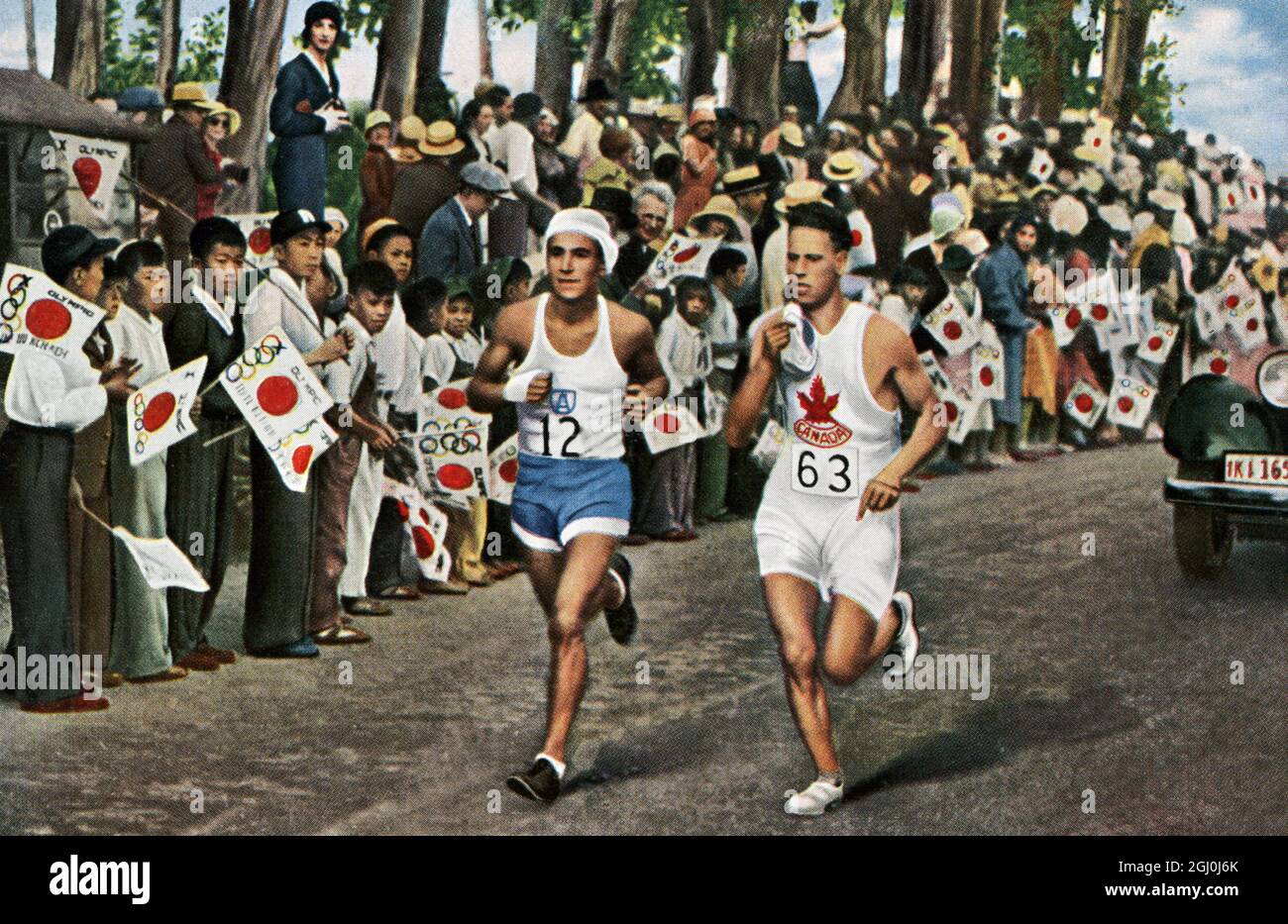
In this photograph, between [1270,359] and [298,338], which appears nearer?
[298,338]

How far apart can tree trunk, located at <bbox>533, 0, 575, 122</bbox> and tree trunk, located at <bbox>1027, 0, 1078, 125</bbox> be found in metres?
2.43

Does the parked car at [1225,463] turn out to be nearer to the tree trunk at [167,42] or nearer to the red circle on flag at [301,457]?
the red circle on flag at [301,457]

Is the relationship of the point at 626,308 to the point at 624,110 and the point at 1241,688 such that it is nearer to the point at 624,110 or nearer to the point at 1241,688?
the point at 624,110

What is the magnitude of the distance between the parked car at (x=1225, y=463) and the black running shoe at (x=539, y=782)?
3.11 metres

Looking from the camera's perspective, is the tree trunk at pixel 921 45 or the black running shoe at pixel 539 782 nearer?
the black running shoe at pixel 539 782

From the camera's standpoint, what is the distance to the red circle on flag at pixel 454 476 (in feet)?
29.6

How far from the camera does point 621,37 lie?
367 inches

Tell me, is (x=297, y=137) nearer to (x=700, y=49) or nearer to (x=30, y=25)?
(x=30, y=25)

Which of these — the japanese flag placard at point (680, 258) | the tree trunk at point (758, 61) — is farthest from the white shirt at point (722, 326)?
the tree trunk at point (758, 61)

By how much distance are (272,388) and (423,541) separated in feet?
3.43

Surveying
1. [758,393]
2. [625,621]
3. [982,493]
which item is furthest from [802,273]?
[982,493]

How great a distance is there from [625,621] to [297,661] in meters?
1.36

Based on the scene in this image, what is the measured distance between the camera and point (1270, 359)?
9.51 m

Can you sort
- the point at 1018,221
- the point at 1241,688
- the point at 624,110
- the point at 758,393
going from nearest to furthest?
1. the point at 758,393
2. the point at 1241,688
3. the point at 624,110
4. the point at 1018,221
